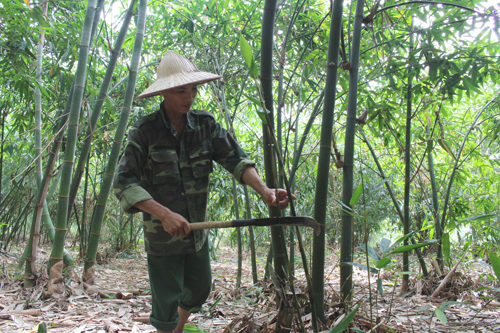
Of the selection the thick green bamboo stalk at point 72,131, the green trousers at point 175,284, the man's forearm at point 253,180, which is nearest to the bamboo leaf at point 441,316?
the man's forearm at point 253,180

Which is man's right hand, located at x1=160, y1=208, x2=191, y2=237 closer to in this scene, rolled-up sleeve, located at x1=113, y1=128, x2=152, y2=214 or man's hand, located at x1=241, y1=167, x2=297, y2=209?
rolled-up sleeve, located at x1=113, y1=128, x2=152, y2=214

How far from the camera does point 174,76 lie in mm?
1451

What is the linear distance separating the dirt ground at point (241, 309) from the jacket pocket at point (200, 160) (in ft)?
2.19

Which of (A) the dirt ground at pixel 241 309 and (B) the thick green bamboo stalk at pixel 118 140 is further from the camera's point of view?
(B) the thick green bamboo stalk at pixel 118 140

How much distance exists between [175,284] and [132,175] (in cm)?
50

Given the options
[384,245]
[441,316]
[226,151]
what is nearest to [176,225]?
[226,151]

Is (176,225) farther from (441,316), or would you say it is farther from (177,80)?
(441,316)

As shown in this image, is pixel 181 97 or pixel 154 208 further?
pixel 181 97

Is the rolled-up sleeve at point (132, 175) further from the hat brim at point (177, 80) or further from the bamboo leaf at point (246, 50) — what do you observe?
the bamboo leaf at point (246, 50)

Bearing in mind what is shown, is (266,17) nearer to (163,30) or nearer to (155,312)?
(155,312)

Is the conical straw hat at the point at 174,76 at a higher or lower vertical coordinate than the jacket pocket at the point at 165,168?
higher

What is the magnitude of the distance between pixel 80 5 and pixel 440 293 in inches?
142

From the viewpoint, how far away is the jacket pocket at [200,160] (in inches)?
60.2

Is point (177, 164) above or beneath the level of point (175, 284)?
above
